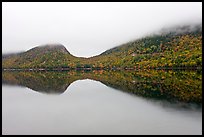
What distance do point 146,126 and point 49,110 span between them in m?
11.0

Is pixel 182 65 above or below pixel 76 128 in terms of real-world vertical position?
above

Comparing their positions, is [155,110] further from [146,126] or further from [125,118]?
[146,126]

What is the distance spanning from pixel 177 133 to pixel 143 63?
457ft

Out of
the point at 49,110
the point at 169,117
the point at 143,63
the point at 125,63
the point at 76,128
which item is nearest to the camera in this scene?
the point at 76,128

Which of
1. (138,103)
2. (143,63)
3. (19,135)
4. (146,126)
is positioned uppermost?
(143,63)

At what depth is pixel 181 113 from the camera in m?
23.1

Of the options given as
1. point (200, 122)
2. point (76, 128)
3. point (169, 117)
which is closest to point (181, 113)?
point (169, 117)

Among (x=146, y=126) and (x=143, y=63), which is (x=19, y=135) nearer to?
(x=146, y=126)

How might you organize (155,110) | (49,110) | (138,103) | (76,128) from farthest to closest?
(138,103) → (49,110) → (155,110) → (76,128)

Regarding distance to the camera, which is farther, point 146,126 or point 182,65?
point 182,65

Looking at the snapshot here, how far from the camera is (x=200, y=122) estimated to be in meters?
19.3

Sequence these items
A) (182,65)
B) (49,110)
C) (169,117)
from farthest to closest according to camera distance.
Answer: (182,65)
(49,110)
(169,117)

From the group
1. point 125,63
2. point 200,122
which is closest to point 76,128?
point 200,122

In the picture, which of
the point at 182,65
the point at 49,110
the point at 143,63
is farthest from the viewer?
the point at 143,63
